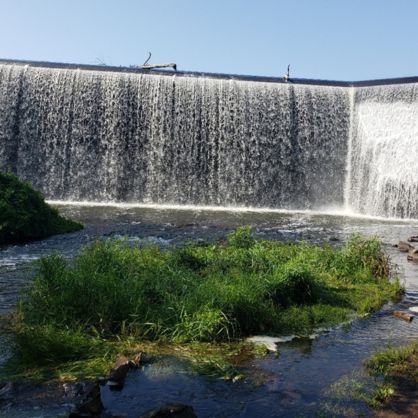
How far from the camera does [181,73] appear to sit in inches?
934

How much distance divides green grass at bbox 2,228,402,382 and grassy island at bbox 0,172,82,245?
4587 millimetres

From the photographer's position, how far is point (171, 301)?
5.96 metres

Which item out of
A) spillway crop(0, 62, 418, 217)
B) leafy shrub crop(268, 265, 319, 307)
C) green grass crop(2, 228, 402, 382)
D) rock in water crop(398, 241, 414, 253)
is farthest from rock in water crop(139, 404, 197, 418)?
spillway crop(0, 62, 418, 217)

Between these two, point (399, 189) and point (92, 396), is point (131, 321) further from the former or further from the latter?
point (399, 189)

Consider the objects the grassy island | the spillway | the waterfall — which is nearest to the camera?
the grassy island

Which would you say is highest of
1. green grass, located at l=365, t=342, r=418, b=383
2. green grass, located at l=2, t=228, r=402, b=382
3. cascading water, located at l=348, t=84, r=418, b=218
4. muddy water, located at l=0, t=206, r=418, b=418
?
cascading water, located at l=348, t=84, r=418, b=218

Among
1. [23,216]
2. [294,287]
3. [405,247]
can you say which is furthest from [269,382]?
[23,216]

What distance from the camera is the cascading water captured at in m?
20.4

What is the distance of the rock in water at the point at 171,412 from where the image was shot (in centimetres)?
376

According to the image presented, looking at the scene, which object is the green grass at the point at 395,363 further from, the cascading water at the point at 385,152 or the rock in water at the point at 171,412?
the cascading water at the point at 385,152

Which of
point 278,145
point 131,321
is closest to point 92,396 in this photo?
point 131,321

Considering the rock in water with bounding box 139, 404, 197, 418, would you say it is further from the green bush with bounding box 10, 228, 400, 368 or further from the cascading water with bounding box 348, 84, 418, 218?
the cascading water with bounding box 348, 84, 418, 218

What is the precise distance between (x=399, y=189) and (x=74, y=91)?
1353cm

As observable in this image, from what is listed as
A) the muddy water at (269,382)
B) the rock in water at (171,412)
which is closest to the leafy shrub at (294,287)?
the muddy water at (269,382)
